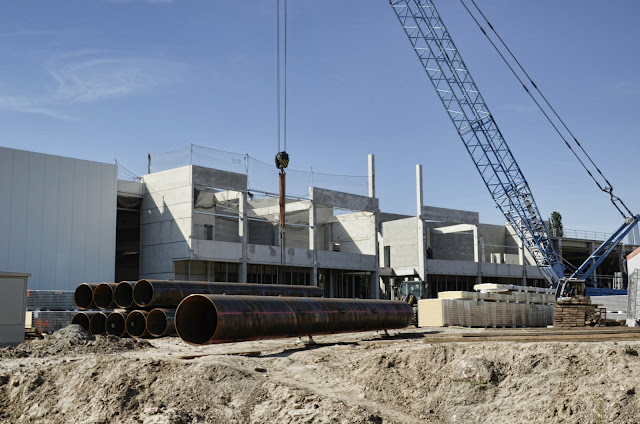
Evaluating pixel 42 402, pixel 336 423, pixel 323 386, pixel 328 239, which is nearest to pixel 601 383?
pixel 336 423

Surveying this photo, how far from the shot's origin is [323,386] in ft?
41.9

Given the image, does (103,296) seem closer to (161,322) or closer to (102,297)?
(102,297)

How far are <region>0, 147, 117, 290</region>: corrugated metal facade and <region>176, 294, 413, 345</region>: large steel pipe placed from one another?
20.6 metres

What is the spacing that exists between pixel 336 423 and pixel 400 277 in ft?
155

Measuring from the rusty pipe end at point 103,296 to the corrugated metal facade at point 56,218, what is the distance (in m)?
12.1

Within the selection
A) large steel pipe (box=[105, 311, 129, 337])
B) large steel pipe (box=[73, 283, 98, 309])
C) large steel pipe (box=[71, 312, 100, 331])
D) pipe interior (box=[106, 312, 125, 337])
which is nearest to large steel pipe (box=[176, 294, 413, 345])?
large steel pipe (box=[105, 311, 129, 337])

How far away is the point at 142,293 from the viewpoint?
2336cm

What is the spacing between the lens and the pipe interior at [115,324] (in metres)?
23.4

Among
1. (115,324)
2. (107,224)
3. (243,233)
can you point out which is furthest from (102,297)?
(243,233)

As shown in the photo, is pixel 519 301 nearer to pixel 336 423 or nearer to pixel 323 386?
pixel 323 386

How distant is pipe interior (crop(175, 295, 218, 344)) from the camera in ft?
56.0

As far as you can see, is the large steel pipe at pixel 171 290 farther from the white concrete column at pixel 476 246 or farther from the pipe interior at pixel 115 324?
the white concrete column at pixel 476 246

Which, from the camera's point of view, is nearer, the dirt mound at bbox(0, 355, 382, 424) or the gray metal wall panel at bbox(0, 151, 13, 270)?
the dirt mound at bbox(0, 355, 382, 424)

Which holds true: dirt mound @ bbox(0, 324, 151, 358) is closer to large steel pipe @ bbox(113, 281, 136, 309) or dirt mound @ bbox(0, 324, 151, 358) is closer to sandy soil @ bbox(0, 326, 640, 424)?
sandy soil @ bbox(0, 326, 640, 424)
